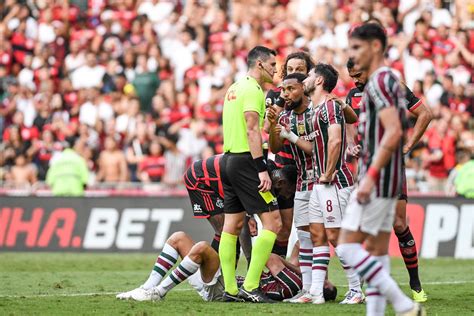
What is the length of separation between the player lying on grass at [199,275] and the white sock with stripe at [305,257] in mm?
121

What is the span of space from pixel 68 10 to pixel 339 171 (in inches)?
678

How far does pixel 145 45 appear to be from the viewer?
83.6 feet

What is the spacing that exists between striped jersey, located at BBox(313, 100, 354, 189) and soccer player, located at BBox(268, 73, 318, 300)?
148mm

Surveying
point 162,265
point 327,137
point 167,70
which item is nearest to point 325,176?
point 327,137

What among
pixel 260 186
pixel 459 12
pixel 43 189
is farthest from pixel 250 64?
pixel 459 12

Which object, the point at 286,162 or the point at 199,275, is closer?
the point at 199,275

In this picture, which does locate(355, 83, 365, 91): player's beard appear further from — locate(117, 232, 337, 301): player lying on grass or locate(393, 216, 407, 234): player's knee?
locate(117, 232, 337, 301): player lying on grass

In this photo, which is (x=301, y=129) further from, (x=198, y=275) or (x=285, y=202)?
(x=198, y=275)

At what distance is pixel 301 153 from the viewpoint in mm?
11812

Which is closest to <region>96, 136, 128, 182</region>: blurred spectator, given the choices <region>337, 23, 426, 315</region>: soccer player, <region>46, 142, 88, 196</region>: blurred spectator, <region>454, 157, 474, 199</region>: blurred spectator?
<region>46, 142, 88, 196</region>: blurred spectator

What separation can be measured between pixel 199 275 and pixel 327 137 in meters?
2.03

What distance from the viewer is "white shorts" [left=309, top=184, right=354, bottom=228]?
446 inches

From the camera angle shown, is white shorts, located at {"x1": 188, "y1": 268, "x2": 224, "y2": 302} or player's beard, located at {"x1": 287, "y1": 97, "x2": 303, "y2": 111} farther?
player's beard, located at {"x1": 287, "y1": 97, "x2": 303, "y2": 111}

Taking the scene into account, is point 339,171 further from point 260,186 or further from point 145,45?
point 145,45
